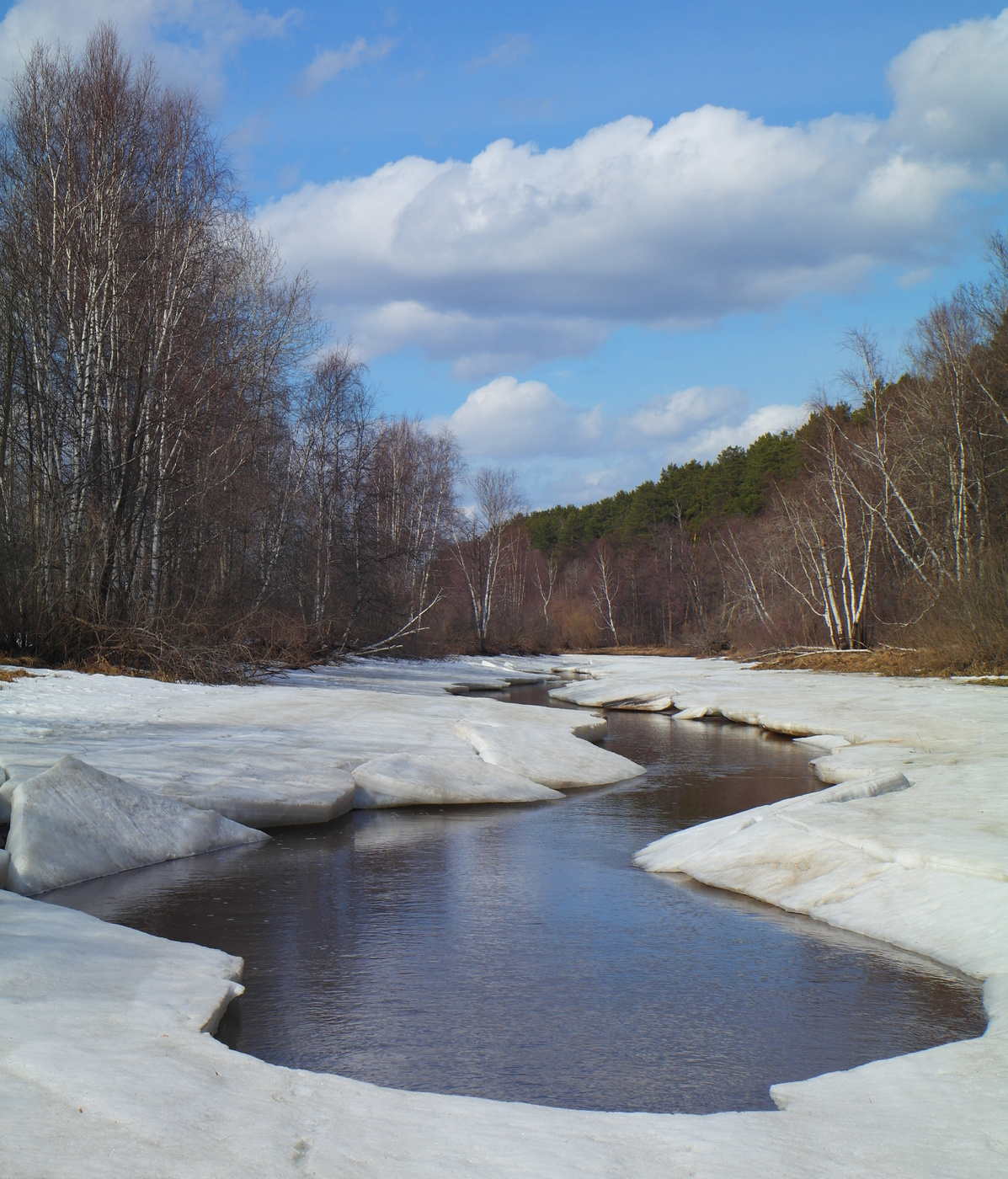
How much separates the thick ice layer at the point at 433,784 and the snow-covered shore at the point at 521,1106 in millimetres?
1595

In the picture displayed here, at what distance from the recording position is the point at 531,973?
15.9 feet

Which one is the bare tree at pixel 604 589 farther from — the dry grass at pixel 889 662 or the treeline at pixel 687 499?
the dry grass at pixel 889 662

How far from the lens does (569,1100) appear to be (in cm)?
347

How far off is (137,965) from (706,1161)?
2711mm

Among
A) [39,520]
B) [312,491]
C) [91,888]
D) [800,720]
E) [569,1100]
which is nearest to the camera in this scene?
[569,1100]

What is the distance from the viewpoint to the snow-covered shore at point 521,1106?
2.61m

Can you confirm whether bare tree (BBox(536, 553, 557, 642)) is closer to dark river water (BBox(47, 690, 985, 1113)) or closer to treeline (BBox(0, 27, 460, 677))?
treeline (BBox(0, 27, 460, 677))

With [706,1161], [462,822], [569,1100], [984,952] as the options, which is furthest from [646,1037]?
[462,822]

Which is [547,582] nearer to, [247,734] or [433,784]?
[247,734]

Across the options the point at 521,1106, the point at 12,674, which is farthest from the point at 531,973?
the point at 12,674

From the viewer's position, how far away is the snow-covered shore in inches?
103

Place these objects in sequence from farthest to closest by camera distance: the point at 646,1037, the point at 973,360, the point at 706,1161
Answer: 1. the point at 973,360
2. the point at 646,1037
3. the point at 706,1161

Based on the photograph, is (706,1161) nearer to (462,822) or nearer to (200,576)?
(462,822)

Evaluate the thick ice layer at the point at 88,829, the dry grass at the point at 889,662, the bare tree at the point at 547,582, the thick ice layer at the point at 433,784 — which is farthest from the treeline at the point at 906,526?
the thick ice layer at the point at 88,829
